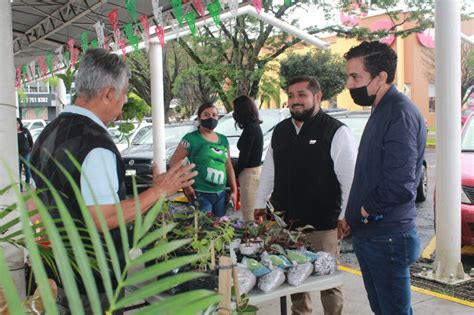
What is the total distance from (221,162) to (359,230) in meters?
2.63

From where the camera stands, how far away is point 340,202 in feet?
11.7

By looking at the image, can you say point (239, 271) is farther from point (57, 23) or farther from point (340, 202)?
point (57, 23)

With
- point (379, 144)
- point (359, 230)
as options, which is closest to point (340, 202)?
point (359, 230)

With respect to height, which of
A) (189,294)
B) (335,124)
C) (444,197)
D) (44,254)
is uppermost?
(335,124)

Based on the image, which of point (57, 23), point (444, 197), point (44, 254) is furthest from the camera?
point (57, 23)

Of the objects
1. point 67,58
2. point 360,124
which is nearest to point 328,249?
point 360,124

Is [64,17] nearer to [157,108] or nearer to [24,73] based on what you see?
[157,108]

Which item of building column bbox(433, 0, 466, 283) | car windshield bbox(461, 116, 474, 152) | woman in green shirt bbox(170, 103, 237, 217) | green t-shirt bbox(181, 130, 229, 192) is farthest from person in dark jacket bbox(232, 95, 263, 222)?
car windshield bbox(461, 116, 474, 152)

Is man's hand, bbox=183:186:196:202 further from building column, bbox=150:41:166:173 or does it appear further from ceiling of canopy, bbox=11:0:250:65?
building column, bbox=150:41:166:173

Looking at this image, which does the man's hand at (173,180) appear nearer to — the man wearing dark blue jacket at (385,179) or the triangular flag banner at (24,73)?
the man wearing dark blue jacket at (385,179)

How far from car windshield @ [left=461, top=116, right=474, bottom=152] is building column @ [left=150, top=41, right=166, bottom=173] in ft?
19.4

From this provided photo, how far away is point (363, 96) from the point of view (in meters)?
2.89

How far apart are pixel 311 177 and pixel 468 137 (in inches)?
169

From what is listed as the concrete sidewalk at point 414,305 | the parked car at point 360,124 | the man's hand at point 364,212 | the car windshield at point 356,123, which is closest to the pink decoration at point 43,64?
the parked car at point 360,124
